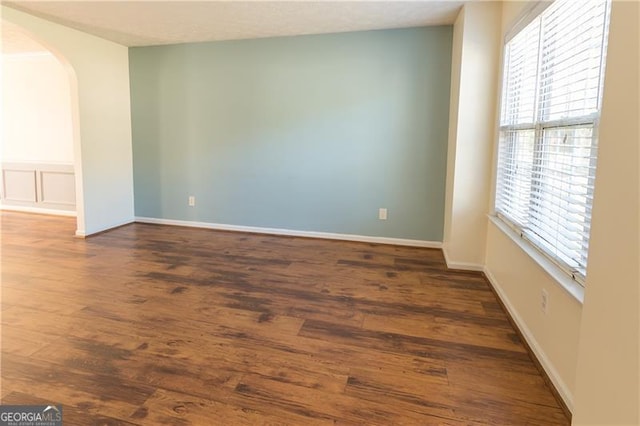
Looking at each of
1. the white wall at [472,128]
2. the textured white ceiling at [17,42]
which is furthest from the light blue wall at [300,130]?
the textured white ceiling at [17,42]

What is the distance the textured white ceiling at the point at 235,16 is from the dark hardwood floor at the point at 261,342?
7.51ft

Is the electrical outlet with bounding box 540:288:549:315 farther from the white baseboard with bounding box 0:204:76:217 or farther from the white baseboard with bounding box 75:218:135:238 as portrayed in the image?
the white baseboard with bounding box 0:204:76:217

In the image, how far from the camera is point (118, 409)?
68.5 inches

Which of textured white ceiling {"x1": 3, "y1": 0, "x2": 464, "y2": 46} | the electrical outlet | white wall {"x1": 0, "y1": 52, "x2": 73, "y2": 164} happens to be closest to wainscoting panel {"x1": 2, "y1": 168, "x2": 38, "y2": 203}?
white wall {"x1": 0, "y1": 52, "x2": 73, "y2": 164}

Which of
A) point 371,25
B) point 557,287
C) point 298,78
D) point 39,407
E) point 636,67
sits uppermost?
point 371,25

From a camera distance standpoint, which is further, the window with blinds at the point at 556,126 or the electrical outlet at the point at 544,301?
the electrical outlet at the point at 544,301

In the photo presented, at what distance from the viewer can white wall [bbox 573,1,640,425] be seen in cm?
93

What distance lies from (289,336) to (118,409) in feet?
3.19

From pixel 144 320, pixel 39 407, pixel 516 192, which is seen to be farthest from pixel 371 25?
pixel 39 407

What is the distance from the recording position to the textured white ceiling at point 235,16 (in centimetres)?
339

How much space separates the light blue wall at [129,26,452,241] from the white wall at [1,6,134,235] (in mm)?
200

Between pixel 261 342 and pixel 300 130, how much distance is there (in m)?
2.81

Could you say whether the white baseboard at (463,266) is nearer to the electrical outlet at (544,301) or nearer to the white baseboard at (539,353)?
the white baseboard at (539,353)

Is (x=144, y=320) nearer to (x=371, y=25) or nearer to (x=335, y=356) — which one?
(x=335, y=356)
